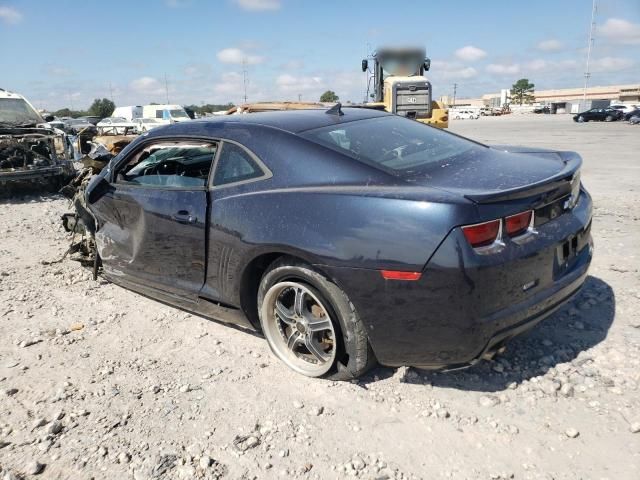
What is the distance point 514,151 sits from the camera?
3.57 meters

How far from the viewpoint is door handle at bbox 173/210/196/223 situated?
10.8 feet

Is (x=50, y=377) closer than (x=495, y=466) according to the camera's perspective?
No

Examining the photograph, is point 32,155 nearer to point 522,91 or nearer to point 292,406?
point 292,406

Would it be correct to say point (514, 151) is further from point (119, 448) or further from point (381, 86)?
point (381, 86)

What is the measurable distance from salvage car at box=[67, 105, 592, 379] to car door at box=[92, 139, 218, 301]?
0.02 metres

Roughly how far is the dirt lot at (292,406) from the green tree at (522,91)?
12374 centimetres

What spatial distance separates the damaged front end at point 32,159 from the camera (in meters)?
9.34

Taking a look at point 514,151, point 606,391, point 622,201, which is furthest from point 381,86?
point 606,391

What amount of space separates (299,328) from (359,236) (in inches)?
32.4

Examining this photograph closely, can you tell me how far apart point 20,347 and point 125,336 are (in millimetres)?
729

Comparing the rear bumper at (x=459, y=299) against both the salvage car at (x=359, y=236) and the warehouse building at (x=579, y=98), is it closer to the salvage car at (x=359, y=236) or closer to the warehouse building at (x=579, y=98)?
the salvage car at (x=359, y=236)

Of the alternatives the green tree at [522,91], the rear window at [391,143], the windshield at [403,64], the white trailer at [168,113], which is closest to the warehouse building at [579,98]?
the green tree at [522,91]

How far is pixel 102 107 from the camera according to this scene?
75812 mm

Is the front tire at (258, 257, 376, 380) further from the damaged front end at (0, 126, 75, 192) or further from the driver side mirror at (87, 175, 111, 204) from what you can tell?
the damaged front end at (0, 126, 75, 192)
